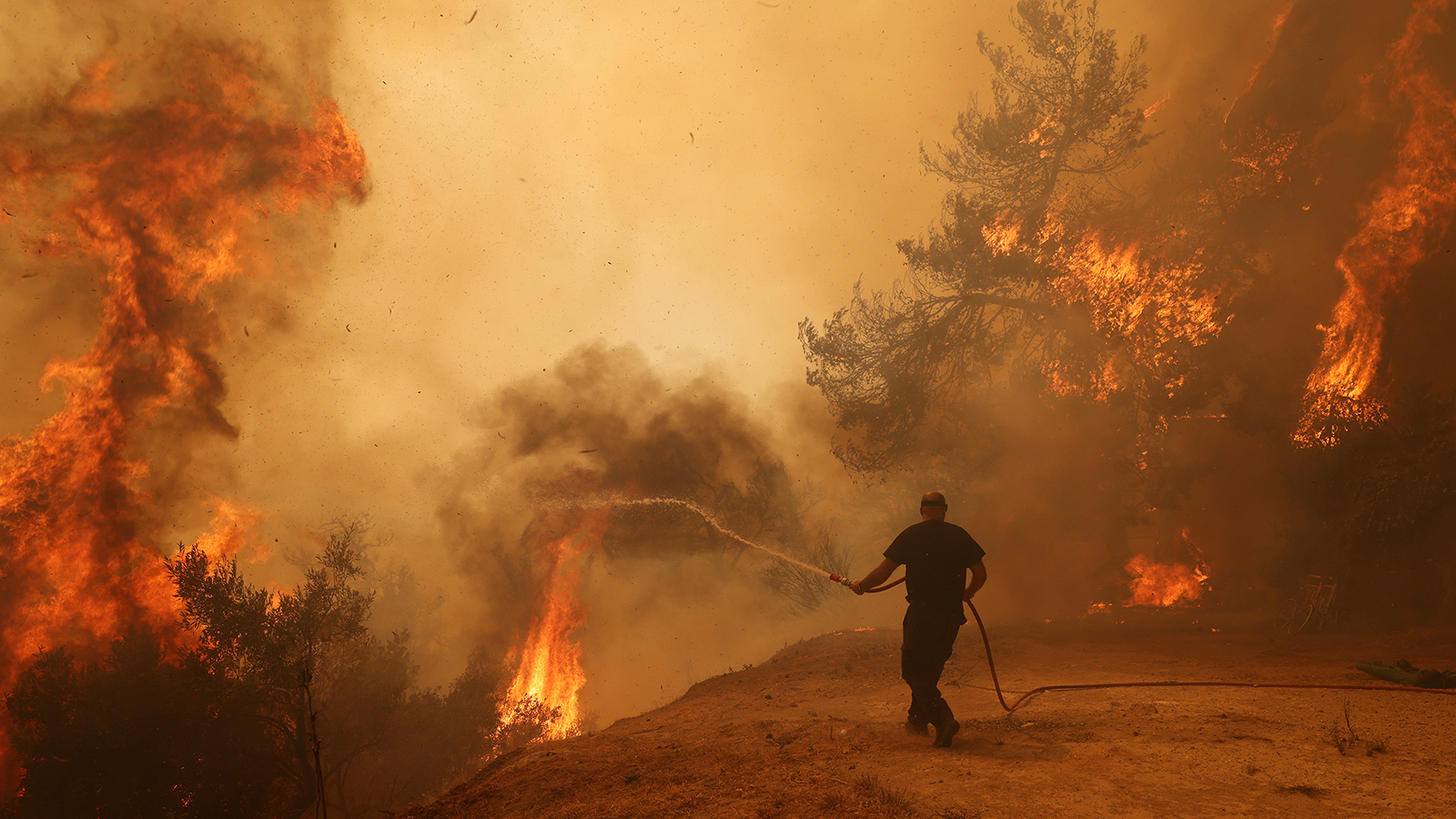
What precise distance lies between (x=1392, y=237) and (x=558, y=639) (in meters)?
31.6

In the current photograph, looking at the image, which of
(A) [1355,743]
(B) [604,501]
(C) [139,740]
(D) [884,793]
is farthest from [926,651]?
(B) [604,501]

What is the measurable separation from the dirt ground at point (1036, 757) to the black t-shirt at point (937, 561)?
1.40 m

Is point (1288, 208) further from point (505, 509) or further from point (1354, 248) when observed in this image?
point (505, 509)

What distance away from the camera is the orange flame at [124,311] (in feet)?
56.4

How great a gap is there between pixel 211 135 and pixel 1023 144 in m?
26.7

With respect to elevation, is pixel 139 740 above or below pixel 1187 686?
above

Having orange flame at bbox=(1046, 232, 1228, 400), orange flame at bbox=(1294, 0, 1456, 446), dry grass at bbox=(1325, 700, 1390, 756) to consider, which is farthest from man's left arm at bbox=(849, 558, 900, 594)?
orange flame at bbox=(1046, 232, 1228, 400)

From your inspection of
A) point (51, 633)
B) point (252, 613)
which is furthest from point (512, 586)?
point (51, 633)

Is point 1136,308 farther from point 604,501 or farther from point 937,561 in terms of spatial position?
point 604,501

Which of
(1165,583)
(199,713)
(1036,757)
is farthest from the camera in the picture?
(1165,583)

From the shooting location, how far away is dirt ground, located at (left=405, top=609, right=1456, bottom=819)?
14.3 ft

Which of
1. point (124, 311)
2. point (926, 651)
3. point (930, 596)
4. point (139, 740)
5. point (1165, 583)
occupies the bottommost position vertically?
point (926, 651)

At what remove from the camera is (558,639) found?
2931 centimetres

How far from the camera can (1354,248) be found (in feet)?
53.5
